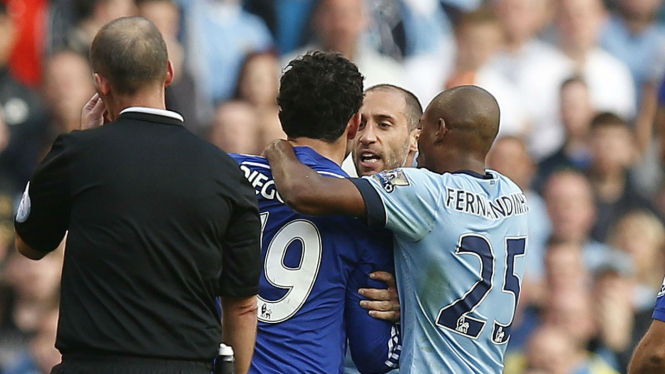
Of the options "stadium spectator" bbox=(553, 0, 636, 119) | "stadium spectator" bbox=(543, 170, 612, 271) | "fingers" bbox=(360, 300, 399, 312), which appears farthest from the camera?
"stadium spectator" bbox=(553, 0, 636, 119)

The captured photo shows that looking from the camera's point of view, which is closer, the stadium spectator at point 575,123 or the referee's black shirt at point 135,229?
the referee's black shirt at point 135,229

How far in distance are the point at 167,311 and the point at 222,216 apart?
0.36 metres

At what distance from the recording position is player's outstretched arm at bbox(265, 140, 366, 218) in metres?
3.99

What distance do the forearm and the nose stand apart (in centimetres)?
150

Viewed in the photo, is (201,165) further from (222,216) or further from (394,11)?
(394,11)

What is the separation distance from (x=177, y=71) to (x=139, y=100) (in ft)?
20.5

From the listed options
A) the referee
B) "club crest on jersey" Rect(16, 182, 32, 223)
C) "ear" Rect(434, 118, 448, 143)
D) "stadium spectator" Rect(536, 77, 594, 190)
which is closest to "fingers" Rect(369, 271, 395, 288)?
"ear" Rect(434, 118, 448, 143)

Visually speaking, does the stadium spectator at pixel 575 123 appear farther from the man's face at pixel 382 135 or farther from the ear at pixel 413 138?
the man's face at pixel 382 135

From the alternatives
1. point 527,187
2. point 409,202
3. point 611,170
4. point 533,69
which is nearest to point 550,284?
point 527,187

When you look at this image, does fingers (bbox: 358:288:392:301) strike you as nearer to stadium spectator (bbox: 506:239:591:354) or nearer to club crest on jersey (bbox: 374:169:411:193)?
club crest on jersey (bbox: 374:169:411:193)

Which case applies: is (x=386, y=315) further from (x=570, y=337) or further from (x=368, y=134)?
(x=570, y=337)

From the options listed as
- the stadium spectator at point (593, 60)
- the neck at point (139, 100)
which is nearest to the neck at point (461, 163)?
the neck at point (139, 100)

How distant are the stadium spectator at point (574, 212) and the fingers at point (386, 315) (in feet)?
Answer: 22.8

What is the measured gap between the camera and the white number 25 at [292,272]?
13.5 ft
